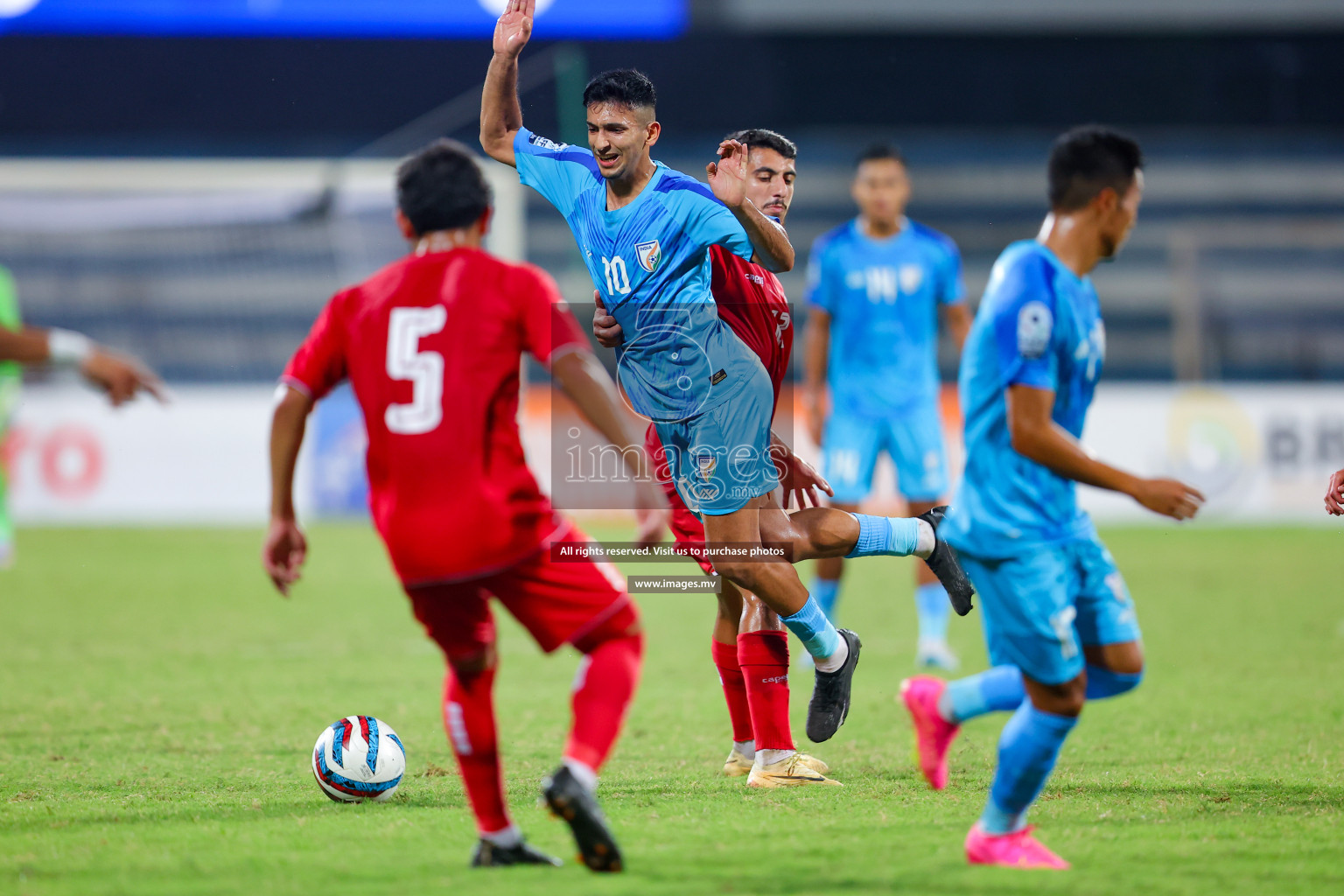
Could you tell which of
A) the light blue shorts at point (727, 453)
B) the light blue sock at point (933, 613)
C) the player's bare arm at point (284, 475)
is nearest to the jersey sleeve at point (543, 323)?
the player's bare arm at point (284, 475)

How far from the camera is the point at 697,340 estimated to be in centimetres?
485

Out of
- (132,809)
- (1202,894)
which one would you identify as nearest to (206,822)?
(132,809)

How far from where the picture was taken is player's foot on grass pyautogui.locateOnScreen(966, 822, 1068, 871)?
3.72 metres

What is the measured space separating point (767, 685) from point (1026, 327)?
6.32ft

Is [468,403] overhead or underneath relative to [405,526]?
overhead

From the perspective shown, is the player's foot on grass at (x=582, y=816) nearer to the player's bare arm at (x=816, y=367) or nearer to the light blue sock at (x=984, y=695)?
the light blue sock at (x=984, y=695)

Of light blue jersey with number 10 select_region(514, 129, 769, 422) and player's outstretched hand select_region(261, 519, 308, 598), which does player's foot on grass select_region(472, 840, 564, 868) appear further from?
A: light blue jersey with number 10 select_region(514, 129, 769, 422)

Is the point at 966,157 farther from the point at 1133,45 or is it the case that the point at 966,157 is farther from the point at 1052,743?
the point at 1052,743

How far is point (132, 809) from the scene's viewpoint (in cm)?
457

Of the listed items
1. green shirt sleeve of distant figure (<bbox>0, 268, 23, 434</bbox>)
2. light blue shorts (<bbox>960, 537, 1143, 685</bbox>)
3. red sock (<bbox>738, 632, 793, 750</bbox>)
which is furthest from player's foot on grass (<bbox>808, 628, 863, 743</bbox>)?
green shirt sleeve of distant figure (<bbox>0, 268, 23, 434</bbox>)

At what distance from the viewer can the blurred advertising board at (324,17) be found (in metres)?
20.4

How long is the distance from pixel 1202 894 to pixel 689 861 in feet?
4.24

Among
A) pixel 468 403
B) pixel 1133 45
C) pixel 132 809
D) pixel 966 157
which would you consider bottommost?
pixel 132 809

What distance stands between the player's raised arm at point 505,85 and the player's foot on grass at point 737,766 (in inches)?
92.8
